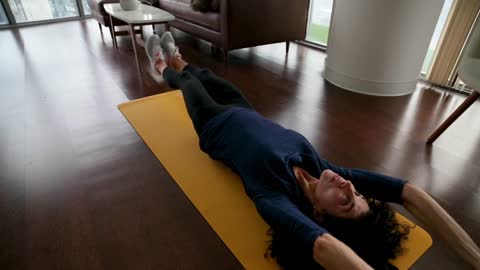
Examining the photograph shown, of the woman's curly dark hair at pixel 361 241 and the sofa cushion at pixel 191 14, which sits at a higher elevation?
the sofa cushion at pixel 191 14

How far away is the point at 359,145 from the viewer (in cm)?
173

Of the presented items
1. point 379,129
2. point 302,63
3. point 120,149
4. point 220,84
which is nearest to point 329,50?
point 302,63

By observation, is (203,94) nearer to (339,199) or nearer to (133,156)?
(133,156)

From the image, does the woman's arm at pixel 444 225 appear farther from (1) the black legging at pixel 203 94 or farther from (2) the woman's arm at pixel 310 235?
(1) the black legging at pixel 203 94

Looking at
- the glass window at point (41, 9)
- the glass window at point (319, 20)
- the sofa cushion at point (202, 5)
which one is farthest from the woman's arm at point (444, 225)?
the glass window at point (41, 9)

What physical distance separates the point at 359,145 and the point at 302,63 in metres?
1.59

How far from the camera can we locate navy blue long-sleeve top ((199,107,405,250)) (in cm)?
85

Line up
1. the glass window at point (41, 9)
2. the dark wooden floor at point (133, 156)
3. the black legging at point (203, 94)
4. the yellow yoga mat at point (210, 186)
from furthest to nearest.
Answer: the glass window at point (41, 9) → the black legging at point (203, 94) → the dark wooden floor at point (133, 156) → the yellow yoga mat at point (210, 186)

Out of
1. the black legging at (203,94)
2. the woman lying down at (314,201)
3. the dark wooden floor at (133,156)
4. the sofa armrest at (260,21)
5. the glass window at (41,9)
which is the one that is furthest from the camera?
the glass window at (41,9)

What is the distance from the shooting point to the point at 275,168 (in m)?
1.00

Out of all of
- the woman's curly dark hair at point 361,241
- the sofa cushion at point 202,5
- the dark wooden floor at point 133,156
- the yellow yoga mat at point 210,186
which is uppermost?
the sofa cushion at point 202,5

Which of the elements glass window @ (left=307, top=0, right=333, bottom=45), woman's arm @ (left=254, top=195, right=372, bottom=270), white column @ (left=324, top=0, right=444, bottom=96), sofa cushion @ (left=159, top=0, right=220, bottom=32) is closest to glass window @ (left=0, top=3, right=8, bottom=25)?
sofa cushion @ (left=159, top=0, right=220, bottom=32)

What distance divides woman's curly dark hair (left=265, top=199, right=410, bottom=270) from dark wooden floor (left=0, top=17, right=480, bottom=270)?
288 millimetres

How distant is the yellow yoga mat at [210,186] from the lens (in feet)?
3.16
